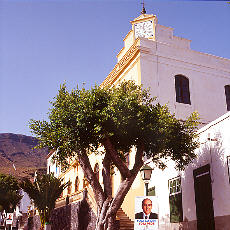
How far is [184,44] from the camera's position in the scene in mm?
25219

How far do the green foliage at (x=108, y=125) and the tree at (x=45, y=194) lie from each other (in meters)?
9.24

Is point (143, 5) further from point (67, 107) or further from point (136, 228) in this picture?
point (136, 228)

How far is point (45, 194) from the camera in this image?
21609 millimetres

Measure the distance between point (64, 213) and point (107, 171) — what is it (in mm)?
9062

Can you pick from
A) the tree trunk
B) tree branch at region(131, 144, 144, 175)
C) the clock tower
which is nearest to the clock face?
the clock tower

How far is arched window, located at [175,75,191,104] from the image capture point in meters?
22.2

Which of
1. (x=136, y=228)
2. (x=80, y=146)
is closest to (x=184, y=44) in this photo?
(x=80, y=146)

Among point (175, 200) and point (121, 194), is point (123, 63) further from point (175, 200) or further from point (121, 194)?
point (121, 194)

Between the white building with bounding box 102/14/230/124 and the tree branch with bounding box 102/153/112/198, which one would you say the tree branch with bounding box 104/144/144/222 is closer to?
the tree branch with bounding box 102/153/112/198

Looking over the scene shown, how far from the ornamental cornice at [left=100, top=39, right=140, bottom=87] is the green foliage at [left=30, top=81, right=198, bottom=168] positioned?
9144 millimetres

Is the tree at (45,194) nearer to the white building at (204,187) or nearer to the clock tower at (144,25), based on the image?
the white building at (204,187)

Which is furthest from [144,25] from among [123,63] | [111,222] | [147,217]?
[147,217]

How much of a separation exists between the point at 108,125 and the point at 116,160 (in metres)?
1.41

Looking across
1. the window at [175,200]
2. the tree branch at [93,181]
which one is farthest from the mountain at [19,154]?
the tree branch at [93,181]
